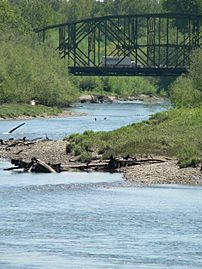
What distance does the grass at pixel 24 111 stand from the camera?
111 m

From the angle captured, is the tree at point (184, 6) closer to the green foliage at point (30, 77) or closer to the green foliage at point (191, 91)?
the green foliage at point (30, 77)

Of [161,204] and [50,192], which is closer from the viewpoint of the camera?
[161,204]

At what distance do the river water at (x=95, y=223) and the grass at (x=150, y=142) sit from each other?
5.18 metres

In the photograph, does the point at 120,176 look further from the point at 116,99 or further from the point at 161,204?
the point at 116,99

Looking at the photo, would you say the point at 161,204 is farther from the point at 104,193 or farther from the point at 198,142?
the point at 198,142

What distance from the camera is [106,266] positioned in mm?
34750

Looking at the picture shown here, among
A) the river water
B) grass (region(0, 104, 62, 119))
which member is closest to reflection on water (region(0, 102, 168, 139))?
grass (region(0, 104, 62, 119))

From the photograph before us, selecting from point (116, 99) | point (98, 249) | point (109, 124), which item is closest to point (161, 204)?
point (98, 249)

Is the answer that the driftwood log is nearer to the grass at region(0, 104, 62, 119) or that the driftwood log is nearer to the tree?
the grass at region(0, 104, 62, 119)

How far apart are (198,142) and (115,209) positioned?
699 inches

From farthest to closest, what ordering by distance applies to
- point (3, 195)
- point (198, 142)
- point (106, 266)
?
1. point (198, 142)
2. point (3, 195)
3. point (106, 266)

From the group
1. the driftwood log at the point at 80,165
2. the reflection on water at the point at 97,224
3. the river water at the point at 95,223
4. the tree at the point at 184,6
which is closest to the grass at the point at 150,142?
the driftwood log at the point at 80,165

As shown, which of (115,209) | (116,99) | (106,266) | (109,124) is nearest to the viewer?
(106,266)

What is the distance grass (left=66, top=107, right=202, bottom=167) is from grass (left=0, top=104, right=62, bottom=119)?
34.6 meters
